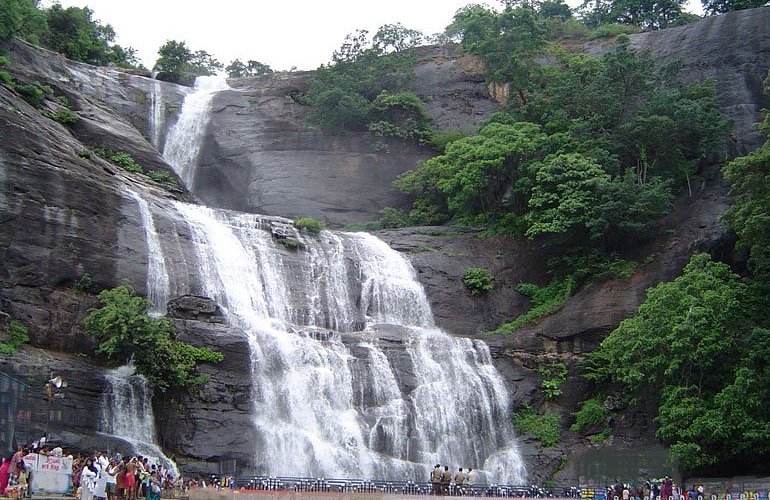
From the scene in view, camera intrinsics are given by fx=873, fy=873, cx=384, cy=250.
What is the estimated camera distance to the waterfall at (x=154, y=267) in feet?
108

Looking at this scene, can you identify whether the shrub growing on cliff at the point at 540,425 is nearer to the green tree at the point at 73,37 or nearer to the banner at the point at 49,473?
the banner at the point at 49,473

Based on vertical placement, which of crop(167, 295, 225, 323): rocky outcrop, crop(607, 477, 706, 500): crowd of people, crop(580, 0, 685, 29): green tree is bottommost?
crop(607, 477, 706, 500): crowd of people

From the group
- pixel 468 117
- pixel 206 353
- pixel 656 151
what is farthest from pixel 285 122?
pixel 206 353

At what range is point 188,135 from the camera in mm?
53219

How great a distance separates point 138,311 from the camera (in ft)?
97.4

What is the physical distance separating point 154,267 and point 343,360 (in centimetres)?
814

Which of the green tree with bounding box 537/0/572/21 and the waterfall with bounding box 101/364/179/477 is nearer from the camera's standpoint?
the waterfall with bounding box 101/364/179/477

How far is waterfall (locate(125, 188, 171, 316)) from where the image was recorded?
108 feet

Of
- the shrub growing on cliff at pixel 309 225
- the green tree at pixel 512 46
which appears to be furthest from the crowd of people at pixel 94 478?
the green tree at pixel 512 46

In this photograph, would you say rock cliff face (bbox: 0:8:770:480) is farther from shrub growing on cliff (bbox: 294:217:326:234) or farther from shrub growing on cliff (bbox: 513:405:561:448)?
shrub growing on cliff (bbox: 294:217:326:234)

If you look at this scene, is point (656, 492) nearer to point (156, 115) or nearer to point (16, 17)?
point (16, 17)

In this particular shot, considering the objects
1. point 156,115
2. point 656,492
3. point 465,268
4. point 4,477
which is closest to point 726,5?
point 465,268

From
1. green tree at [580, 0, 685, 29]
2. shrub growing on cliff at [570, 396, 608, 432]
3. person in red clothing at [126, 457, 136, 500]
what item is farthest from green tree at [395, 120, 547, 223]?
person in red clothing at [126, 457, 136, 500]

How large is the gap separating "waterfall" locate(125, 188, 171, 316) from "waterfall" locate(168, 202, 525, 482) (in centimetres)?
170
